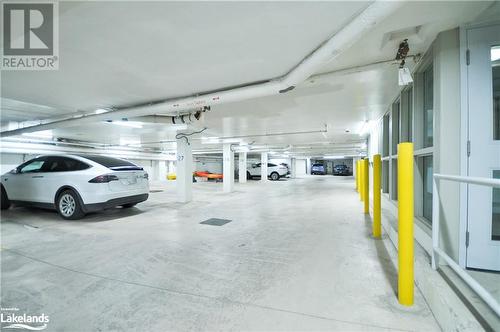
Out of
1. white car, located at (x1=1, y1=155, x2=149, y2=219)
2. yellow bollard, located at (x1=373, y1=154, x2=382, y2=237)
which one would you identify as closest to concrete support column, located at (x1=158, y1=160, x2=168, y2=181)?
white car, located at (x1=1, y1=155, x2=149, y2=219)

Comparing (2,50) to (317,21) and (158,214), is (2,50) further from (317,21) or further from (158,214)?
(158,214)

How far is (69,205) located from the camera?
440 cm

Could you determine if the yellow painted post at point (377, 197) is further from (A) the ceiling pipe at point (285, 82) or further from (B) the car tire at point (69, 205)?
(B) the car tire at point (69, 205)

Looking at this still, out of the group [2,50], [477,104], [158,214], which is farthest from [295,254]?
[2,50]

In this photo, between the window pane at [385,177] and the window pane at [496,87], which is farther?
the window pane at [385,177]

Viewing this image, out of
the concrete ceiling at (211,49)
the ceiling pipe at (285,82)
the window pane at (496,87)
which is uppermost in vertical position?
the concrete ceiling at (211,49)

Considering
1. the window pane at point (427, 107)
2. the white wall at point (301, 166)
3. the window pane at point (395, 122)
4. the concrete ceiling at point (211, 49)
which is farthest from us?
the white wall at point (301, 166)

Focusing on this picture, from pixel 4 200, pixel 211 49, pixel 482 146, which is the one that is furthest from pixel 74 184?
pixel 482 146

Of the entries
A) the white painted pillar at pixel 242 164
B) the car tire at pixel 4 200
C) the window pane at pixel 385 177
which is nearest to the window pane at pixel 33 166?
the car tire at pixel 4 200

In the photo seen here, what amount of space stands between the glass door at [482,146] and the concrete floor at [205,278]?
724 mm

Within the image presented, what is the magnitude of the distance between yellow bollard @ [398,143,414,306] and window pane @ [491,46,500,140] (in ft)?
3.51

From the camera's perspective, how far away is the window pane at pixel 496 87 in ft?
6.34

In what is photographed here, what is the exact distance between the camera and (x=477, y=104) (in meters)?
1.87

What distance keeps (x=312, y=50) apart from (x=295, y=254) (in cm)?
236
